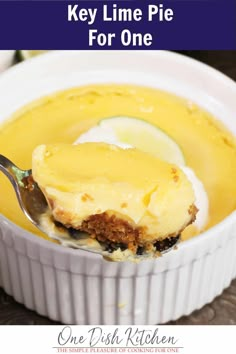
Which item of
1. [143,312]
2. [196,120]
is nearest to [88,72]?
[196,120]

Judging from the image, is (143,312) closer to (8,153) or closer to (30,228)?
(30,228)

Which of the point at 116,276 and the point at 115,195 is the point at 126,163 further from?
the point at 116,276

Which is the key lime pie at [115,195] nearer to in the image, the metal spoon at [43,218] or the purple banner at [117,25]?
the metal spoon at [43,218]

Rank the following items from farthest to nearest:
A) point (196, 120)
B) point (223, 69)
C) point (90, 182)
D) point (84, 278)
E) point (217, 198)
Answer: point (223, 69) → point (196, 120) → point (217, 198) → point (84, 278) → point (90, 182)

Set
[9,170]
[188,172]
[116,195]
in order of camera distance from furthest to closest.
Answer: [188,172], [9,170], [116,195]

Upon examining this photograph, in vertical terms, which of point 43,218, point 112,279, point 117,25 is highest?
point 117,25

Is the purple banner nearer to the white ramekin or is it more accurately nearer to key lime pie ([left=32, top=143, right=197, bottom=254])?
the white ramekin

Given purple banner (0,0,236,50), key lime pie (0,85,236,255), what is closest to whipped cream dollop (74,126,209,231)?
key lime pie (0,85,236,255)

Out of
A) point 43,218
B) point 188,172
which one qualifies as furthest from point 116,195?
point 188,172
